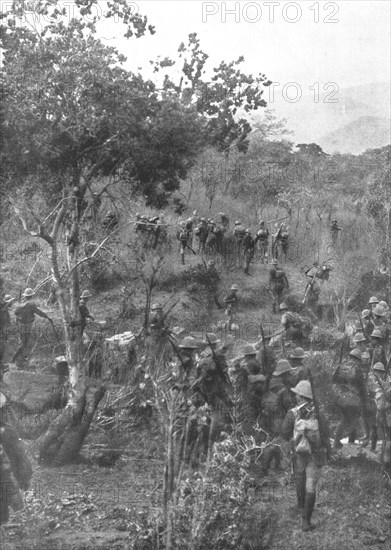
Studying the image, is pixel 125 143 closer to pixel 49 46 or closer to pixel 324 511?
pixel 49 46

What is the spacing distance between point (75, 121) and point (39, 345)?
21.9ft

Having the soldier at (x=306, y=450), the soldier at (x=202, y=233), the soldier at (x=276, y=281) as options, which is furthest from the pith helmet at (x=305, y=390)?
the soldier at (x=202, y=233)

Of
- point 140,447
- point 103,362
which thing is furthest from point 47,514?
point 103,362

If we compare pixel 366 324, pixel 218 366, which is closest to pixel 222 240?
pixel 366 324

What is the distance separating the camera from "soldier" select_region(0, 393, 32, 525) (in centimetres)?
704

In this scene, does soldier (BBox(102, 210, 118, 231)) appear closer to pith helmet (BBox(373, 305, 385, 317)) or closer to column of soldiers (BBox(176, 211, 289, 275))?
column of soldiers (BBox(176, 211, 289, 275))

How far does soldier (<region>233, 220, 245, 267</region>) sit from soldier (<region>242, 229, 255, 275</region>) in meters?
0.16

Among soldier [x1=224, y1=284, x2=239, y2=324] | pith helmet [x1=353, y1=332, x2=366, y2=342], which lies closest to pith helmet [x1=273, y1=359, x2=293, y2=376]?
pith helmet [x1=353, y1=332, x2=366, y2=342]

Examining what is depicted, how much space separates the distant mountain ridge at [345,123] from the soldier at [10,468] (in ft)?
258

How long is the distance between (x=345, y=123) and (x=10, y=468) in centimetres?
12049

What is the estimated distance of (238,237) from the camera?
2231 centimetres

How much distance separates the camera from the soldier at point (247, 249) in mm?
21953

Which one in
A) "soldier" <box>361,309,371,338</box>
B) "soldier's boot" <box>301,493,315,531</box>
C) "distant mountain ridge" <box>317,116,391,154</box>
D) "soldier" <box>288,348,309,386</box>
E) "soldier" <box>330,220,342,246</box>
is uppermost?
"distant mountain ridge" <box>317,116,391,154</box>

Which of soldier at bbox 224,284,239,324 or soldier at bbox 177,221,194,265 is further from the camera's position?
soldier at bbox 177,221,194,265
